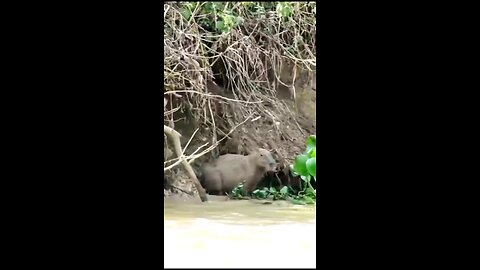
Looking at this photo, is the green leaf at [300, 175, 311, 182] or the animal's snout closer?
the green leaf at [300, 175, 311, 182]

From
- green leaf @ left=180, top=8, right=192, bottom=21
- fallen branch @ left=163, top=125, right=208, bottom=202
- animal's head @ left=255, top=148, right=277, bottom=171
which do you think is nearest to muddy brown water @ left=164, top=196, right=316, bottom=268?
fallen branch @ left=163, top=125, right=208, bottom=202

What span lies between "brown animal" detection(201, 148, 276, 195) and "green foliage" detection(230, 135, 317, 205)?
0.05 m

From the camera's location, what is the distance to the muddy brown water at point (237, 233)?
6.08ft

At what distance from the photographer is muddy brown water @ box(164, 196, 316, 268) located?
1.85m

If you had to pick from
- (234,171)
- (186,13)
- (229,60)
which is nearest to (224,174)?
(234,171)

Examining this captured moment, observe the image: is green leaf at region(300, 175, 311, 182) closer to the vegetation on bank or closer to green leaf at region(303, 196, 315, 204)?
the vegetation on bank

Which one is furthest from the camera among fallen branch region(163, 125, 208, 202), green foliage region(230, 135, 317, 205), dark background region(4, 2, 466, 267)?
green foliage region(230, 135, 317, 205)

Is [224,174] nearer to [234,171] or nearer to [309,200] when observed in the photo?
[234,171]
